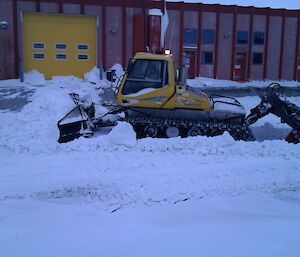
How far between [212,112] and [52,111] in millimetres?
4414

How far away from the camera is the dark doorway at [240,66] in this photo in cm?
2164

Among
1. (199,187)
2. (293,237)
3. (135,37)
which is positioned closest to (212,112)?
(199,187)

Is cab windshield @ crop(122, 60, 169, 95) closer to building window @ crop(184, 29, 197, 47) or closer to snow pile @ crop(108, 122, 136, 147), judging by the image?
snow pile @ crop(108, 122, 136, 147)

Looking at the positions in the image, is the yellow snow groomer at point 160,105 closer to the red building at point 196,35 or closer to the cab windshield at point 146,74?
the cab windshield at point 146,74

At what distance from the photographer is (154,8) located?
19.6m

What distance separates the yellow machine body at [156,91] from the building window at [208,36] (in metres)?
11.9

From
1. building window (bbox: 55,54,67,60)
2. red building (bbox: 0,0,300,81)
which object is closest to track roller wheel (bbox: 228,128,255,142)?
red building (bbox: 0,0,300,81)

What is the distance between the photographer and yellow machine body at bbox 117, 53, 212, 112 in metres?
9.23

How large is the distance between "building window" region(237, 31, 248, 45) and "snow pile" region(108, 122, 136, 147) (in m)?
14.7

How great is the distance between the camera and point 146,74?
928 centimetres

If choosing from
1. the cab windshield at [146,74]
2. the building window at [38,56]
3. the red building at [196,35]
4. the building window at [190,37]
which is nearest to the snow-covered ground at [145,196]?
the cab windshield at [146,74]

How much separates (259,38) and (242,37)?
100 centimetres

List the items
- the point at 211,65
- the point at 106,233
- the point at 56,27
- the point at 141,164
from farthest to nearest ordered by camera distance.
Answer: the point at 211,65, the point at 56,27, the point at 141,164, the point at 106,233

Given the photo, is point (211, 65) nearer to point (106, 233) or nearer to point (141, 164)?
point (141, 164)
